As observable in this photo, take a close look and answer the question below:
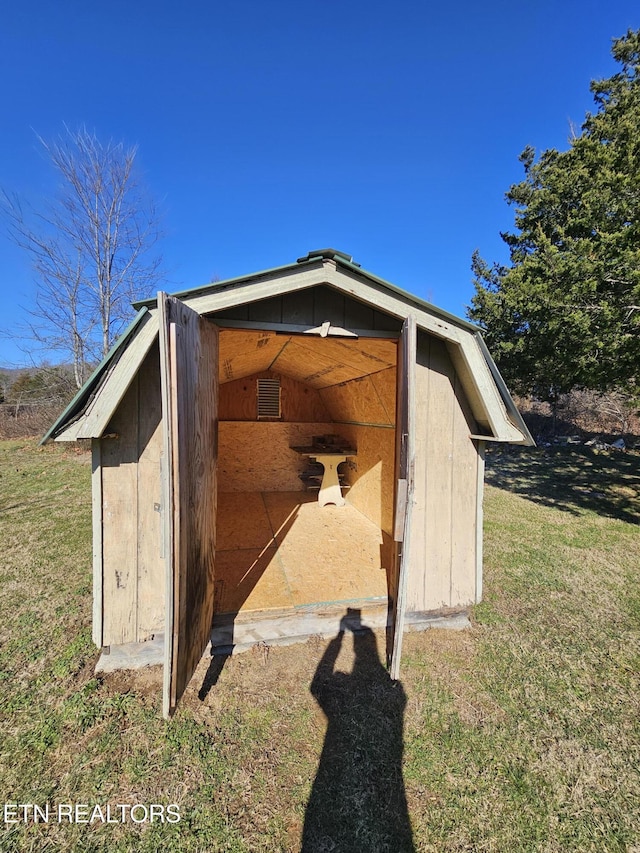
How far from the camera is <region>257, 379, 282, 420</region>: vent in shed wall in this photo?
760 centimetres

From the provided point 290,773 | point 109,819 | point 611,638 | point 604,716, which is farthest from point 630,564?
point 109,819

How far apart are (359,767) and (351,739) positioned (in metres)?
0.16

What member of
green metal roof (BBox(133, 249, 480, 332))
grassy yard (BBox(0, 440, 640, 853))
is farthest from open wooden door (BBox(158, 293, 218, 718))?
grassy yard (BBox(0, 440, 640, 853))

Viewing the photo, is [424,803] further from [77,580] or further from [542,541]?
[542,541]

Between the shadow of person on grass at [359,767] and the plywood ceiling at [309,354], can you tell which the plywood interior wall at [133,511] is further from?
the shadow of person on grass at [359,767]

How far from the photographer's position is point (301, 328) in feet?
9.23

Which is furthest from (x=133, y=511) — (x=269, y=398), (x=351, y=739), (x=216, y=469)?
(x=269, y=398)

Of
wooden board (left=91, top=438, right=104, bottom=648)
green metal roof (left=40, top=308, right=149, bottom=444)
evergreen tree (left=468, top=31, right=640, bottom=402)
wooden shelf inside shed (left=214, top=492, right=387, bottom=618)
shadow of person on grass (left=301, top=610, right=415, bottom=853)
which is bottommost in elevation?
shadow of person on grass (left=301, top=610, right=415, bottom=853)

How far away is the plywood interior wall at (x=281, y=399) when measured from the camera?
24.3ft

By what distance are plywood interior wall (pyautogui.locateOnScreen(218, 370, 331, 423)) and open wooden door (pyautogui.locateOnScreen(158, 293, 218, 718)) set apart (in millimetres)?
4897

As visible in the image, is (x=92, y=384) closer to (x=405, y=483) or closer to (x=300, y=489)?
(x=405, y=483)

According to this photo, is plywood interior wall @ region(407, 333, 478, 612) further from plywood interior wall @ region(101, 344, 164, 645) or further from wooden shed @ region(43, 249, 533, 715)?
plywood interior wall @ region(101, 344, 164, 645)

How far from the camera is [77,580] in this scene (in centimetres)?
382

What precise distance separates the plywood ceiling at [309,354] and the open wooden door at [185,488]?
3.10 feet
